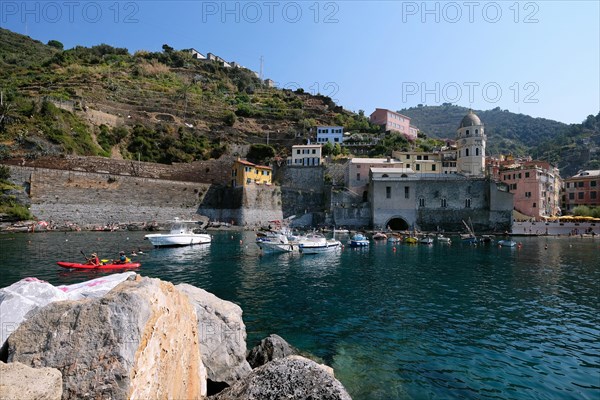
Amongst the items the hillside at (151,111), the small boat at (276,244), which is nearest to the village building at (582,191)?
the hillside at (151,111)

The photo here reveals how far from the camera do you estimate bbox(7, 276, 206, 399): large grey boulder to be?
9.90 feet

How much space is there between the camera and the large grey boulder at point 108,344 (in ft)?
9.90

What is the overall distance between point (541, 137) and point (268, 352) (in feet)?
575

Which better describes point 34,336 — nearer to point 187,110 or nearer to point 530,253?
point 530,253

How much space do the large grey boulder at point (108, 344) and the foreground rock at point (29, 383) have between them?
294 millimetres

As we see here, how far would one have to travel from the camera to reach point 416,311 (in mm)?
12352

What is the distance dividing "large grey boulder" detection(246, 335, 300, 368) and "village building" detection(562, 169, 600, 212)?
6992 cm

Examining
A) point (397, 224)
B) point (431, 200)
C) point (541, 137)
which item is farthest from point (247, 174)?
point (541, 137)

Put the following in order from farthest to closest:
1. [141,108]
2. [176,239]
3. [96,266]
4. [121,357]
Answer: [141,108] → [176,239] → [96,266] → [121,357]

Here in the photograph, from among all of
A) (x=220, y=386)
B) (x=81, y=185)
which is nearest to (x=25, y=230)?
(x=81, y=185)

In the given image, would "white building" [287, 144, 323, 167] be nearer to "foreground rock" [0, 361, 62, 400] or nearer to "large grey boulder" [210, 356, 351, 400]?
"large grey boulder" [210, 356, 351, 400]

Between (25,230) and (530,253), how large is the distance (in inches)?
1851

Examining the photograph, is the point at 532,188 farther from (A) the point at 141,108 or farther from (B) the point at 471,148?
(A) the point at 141,108

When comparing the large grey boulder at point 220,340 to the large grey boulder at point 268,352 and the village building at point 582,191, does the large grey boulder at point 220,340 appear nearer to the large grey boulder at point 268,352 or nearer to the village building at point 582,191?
the large grey boulder at point 268,352
